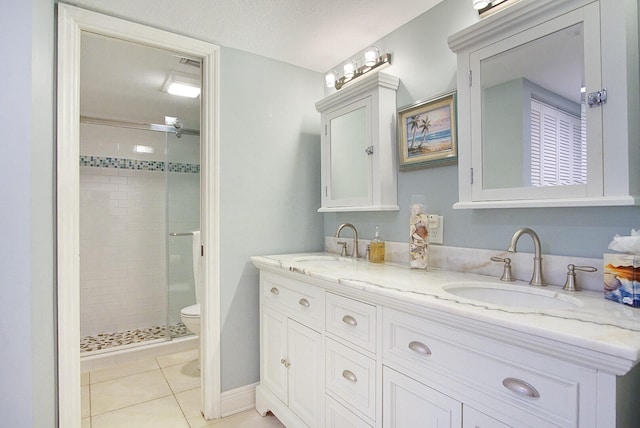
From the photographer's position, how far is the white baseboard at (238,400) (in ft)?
6.48

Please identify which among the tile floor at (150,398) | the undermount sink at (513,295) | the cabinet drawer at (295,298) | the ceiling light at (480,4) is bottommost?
the tile floor at (150,398)

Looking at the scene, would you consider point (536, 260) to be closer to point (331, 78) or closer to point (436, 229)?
point (436, 229)

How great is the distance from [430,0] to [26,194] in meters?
1.85

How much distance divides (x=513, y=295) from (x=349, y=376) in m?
0.68

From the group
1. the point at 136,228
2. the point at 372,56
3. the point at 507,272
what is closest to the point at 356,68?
the point at 372,56

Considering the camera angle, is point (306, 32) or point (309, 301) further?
point (306, 32)

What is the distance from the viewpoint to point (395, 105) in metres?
1.83

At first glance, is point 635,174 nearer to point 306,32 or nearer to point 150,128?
point 306,32

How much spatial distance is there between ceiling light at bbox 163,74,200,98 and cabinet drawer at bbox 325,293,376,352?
79.6 inches

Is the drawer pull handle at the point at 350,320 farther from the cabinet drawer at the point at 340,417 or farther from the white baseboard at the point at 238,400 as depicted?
the white baseboard at the point at 238,400

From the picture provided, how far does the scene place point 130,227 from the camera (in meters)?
3.38

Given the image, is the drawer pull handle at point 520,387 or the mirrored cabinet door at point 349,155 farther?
the mirrored cabinet door at point 349,155

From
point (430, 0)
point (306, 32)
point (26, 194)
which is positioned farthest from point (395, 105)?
point (26, 194)

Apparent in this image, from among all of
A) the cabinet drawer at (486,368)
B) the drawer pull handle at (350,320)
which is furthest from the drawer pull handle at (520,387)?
the drawer pull handle at (350,320)
